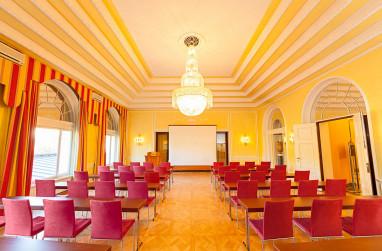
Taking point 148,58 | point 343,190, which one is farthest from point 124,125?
point 343,190

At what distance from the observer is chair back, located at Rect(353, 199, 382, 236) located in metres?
2.20

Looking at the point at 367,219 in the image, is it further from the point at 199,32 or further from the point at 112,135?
the point at 112,135

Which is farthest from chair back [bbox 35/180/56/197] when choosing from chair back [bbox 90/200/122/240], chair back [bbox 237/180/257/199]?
chair back [bbox 237/180/257/199]

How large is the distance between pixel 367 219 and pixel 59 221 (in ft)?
12.5

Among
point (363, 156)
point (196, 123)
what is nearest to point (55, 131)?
point (196, 123)

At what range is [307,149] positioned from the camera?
20.8 feet

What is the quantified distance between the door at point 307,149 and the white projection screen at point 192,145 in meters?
4.65

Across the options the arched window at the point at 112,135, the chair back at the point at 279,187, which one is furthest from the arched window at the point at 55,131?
the chair back at the point at 279,187

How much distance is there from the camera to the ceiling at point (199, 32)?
11.7ft

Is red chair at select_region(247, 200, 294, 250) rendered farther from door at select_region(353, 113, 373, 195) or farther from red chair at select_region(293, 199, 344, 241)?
door at select_region(353, 113, 373, 195)

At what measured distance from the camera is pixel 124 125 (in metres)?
10.2

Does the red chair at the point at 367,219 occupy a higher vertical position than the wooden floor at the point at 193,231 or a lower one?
higher

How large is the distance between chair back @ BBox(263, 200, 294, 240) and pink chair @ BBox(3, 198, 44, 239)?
2.89 meters

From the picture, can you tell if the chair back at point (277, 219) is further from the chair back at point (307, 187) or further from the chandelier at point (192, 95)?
the chandelier at point (192, 95)
